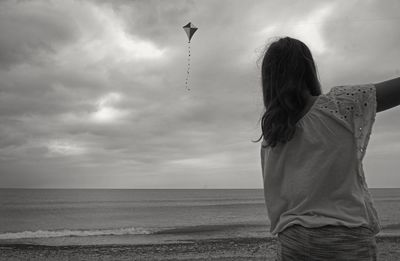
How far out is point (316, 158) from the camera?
1.52 m

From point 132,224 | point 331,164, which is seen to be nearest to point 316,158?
point 331,164

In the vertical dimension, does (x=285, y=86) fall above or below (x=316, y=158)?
above

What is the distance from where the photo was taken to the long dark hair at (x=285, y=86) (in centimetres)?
160

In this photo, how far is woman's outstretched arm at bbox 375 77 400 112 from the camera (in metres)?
1.42

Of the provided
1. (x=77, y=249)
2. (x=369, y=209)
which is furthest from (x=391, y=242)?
(x=369, y=209)

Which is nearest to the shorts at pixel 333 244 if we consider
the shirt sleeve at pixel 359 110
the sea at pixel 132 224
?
the shirt sleeve at pixel 359 110

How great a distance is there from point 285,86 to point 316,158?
318 mm

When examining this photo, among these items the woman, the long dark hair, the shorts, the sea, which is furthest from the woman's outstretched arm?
the sea

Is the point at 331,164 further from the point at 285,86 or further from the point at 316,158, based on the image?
the point at 285,86

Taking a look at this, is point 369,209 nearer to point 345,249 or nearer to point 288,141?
point 345,249

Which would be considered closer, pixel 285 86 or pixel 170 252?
pixel 285 86

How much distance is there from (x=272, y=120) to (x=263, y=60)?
289mm

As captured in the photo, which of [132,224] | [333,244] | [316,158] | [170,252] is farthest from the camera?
[132,224]

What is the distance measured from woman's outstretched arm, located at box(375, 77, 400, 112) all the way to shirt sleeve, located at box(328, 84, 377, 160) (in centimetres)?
2
